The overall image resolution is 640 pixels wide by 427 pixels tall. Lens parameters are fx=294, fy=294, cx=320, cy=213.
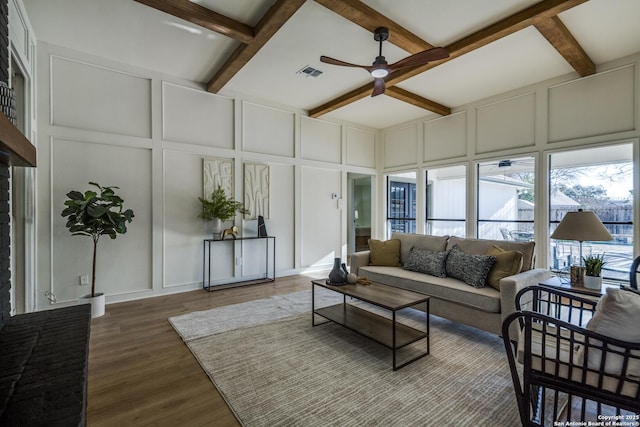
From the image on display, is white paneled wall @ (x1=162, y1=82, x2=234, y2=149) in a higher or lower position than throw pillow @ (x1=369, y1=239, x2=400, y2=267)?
higher

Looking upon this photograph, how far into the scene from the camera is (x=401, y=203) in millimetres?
6973

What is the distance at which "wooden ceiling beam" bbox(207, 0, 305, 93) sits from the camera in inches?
109

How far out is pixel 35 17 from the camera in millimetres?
3078

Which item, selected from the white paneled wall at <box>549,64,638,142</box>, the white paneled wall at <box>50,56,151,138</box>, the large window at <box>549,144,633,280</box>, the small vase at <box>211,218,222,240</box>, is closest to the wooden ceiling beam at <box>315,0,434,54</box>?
the white paneled wall at <box>549,64,638,142</box>

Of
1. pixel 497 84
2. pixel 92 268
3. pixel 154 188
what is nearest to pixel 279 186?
pixel 154 188

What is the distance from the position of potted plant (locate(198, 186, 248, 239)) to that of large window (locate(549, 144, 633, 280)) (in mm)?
4970

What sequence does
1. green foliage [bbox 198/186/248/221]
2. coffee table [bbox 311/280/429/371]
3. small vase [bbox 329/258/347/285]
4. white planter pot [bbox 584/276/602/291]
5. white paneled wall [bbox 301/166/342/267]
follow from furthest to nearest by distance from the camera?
white paneled wall [bbox 301/166/342/267]
green foliage [bbox 198/186/248/221]
small vase [bbox 329/258/347/285]
white planter pot [bbox 584/276/602/291]
coffee table [bbox 311/280/429/371]

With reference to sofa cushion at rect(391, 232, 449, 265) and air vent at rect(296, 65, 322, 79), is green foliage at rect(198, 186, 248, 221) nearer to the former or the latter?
air vent at rect(296, 65, 322, 79)

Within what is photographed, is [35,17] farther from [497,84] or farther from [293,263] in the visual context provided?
[497,84]

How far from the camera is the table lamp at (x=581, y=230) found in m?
2.67

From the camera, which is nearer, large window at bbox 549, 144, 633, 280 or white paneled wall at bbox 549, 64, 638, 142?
white paneled wall at bbox 549, 64, 638, 142

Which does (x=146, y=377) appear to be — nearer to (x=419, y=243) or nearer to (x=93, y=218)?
(x=93, y=218)

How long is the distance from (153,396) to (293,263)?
3.86 meters

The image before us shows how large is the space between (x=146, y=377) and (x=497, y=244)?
3.67 metres
